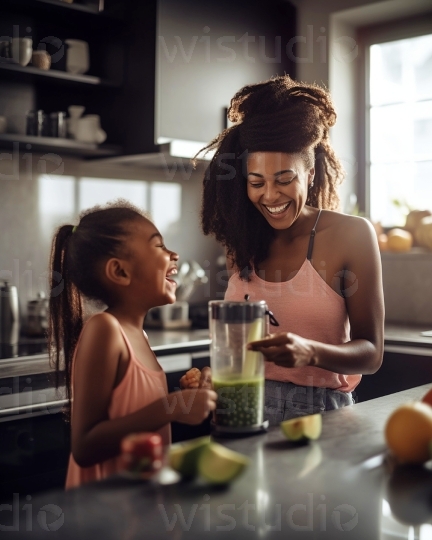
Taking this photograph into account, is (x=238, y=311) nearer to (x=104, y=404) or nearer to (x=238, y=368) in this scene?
(x=238, y=368)

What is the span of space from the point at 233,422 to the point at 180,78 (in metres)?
2.15

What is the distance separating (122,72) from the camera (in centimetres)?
304

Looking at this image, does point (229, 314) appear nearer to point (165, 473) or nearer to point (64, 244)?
point (165, 473)

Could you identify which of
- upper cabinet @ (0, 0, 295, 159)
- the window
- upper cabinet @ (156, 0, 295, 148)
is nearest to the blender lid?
upper cabinet @ (0, 0, 295, 159)

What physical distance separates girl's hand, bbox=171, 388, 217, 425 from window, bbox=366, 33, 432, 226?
102 inches

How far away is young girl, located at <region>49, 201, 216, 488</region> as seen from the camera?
1143 mm

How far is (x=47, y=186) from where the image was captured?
2.99 m

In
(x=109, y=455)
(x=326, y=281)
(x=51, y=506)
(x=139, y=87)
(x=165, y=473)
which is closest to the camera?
(x=51, y=506)

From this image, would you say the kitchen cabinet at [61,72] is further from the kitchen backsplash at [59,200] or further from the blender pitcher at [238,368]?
the blender pitcher at [238,368]

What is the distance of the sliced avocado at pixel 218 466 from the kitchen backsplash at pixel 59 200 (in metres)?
2.12

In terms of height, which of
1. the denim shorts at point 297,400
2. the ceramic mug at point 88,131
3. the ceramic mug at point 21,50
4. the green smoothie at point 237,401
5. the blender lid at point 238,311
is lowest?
the denim shorts at point 297,400

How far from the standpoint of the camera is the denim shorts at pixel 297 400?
60.3 inches

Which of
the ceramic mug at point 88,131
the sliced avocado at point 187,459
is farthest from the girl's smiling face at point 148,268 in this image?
the ceramic mug at point 88,131

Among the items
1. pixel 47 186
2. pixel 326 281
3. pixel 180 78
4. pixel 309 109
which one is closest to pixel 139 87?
pixel 180 78
